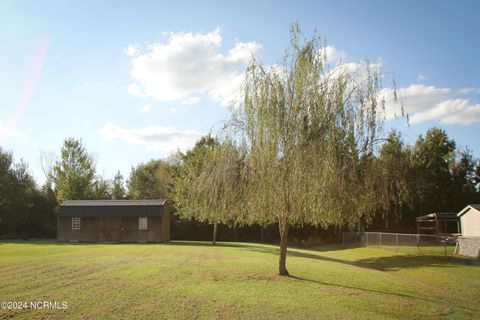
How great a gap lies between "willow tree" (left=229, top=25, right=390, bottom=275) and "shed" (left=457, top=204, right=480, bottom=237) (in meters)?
17.3

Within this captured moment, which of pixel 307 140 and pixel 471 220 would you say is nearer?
pixel 307 140

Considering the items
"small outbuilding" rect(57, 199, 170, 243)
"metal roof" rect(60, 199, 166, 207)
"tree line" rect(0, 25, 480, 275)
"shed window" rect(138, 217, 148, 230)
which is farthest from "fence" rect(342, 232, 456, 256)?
"shed window" rect(138, 217, 148, 230)

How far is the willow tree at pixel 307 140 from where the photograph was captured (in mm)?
11656

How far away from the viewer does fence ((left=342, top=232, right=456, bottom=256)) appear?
77.9ft

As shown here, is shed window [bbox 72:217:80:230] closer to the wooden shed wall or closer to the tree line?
the wooden shed wall

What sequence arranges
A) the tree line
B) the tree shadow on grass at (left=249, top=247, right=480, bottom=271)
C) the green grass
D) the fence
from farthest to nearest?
the fence < the tree shadow on grass at (left=249, top=247, right=480, bottom=271) < the tree line < the green grass

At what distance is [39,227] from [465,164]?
144 feet

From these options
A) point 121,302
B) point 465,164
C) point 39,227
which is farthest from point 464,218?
point 39,227

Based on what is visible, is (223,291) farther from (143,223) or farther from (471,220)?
(471,220)

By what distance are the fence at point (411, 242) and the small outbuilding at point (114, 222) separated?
1630cm

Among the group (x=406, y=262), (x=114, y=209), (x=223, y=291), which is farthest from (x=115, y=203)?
(x=223, y=291)

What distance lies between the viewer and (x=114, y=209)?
3177cm

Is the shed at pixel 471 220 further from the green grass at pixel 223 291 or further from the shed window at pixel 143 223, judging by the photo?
the shed window at pixel 143 223

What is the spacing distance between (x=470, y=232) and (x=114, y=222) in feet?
86.3
